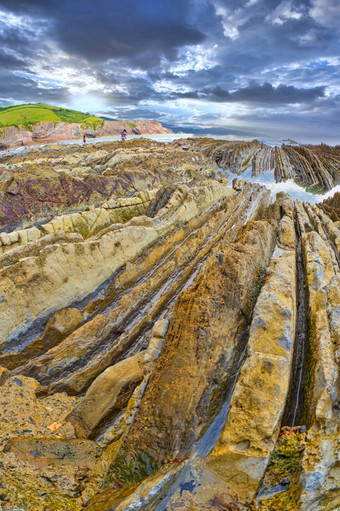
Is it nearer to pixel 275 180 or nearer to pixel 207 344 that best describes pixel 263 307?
pixel 207 344

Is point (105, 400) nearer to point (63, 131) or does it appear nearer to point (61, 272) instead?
point (61, 272)

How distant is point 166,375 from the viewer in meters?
6.38

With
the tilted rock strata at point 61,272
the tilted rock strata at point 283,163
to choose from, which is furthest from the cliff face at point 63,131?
the tilted rock strata at point 61,272

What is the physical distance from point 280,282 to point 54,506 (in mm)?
7151

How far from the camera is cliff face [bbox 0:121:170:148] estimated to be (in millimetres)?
89625

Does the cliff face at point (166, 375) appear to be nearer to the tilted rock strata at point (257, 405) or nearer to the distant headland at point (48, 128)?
the tilted rock strata at point (257, 405)

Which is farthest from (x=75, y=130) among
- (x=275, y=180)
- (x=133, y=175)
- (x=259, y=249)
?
(x=259, y=249)

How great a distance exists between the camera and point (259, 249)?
32.0 feet

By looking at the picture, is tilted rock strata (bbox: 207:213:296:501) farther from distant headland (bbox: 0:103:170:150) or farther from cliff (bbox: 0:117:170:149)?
cliff (bbox: 0:117:170:149)

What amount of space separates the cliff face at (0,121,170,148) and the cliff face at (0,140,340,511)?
310 ft

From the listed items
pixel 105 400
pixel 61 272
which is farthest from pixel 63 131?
pixel 105 400

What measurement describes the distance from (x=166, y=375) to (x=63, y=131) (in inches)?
4532

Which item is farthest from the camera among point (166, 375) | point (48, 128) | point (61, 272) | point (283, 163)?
point (48, 128)

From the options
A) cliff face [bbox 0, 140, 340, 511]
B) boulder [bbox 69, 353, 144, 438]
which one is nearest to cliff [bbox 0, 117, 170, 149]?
cliff face [bbox 0, 140, 340, 511]
